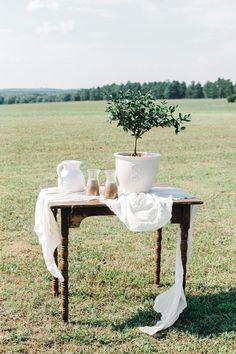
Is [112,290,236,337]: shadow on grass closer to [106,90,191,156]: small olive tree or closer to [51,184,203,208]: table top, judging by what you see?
[51,184,203,208]: table top

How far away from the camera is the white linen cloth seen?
15.1ft

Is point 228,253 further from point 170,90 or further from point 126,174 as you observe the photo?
point 170,90

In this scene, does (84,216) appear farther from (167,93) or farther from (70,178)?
(167,93)

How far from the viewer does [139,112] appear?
4781 mm

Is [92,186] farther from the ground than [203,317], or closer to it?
farther from the ground

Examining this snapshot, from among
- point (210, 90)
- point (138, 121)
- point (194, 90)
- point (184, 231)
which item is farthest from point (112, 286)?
point (210, 90)

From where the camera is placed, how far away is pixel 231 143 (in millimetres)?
23125

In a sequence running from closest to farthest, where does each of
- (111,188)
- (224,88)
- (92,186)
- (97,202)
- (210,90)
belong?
(97,202), (111,188), (92,186), (224,88), (210,90)

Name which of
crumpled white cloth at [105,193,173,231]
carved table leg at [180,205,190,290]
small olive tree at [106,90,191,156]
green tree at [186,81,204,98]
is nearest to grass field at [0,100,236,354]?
carved table leg at [180,205,190,290]

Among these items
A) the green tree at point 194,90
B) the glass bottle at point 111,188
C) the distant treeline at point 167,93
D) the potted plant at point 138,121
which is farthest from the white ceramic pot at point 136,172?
the green tree at point 194,90

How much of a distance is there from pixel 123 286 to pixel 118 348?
4.47 ft

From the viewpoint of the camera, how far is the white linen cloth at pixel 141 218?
15.1ft

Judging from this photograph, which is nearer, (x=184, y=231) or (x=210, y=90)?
(x=184, y=231)

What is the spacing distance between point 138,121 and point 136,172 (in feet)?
1.49
